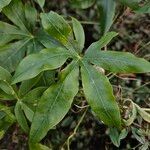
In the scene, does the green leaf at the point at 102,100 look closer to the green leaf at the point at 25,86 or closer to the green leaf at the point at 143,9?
the green leaf at the point at 25,86

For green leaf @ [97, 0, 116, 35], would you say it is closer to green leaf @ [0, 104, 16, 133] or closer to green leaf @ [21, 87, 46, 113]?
green leaf @ [21, 87, 46, 113]

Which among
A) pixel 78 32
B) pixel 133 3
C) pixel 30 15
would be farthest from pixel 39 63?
pixel 133 3

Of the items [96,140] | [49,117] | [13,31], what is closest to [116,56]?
[49,117]

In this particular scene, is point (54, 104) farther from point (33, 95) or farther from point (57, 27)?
point (57, 27)

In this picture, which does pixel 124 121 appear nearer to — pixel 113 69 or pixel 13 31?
pixel 113 69

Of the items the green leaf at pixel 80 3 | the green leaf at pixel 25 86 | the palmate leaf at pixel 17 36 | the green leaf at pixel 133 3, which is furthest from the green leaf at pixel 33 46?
the green leaf at pixel 133 3

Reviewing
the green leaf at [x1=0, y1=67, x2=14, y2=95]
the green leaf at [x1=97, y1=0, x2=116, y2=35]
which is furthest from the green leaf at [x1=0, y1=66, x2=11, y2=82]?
the green leaf at [x1=97, y1=0, x2=116, y2=35]

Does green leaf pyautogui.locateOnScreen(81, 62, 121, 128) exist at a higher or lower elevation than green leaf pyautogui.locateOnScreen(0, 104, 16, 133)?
higher
